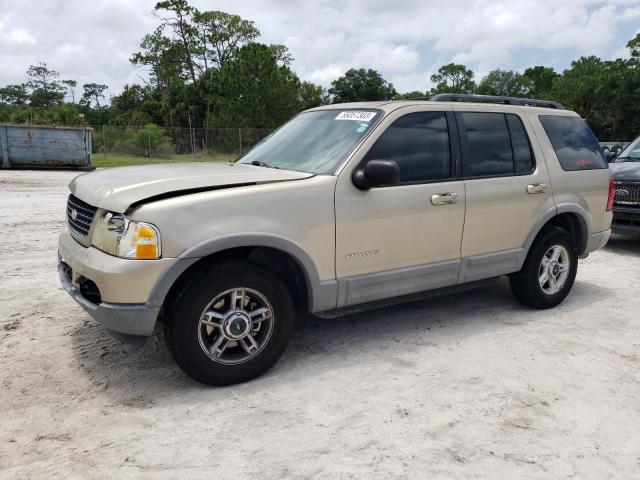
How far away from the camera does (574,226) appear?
5.38 m

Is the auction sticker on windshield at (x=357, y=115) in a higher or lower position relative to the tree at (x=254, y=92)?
lower

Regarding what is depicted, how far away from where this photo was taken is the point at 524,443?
2926mm

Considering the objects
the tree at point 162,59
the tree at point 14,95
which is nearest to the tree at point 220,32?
the tree at point 162,59

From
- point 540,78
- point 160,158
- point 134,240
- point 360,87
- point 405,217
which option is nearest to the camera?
point 134,240

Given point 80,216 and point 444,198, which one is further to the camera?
point 444,198

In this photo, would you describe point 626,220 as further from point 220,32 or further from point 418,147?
point 220,32

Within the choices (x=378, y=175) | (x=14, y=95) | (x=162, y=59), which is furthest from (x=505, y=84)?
(x=378, y=175)

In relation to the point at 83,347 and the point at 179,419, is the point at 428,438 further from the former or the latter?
the point at 83,347

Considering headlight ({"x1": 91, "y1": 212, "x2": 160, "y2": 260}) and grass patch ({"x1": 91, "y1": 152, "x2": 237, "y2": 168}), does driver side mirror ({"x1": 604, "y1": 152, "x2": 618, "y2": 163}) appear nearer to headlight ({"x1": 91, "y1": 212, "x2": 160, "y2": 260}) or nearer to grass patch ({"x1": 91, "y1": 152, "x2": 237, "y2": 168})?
headlight ({"x1": 91, "y1": 212, "x2": 160, "y2": 260})

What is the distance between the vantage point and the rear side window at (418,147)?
4.04 m

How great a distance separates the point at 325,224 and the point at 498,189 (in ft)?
5.76

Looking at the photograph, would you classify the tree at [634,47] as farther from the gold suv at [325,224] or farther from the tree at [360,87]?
the gold suv at [325,224]

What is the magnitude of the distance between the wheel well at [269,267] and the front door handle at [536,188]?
2.33 metres

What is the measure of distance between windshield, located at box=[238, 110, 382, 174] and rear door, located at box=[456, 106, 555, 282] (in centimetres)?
93
